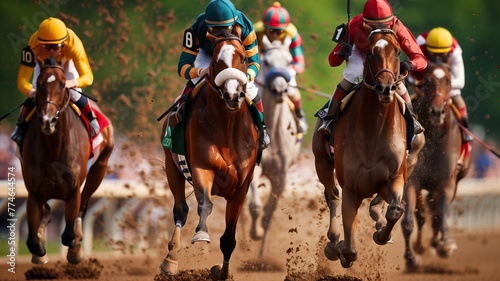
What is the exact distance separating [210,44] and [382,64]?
71.7 inches

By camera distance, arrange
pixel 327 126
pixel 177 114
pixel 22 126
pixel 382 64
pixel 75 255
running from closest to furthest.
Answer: pixel 382 64 < pixel 177 114 < pixel 327 126 < pixel 22 126 < pixel 75 255

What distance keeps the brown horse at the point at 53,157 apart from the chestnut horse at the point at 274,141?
3.10m

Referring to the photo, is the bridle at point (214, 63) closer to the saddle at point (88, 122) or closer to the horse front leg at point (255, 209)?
the saddle at point (88, 122)

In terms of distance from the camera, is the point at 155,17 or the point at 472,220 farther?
the point at 155,17

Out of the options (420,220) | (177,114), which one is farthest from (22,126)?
(420,220)

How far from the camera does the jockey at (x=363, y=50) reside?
957 centimetres

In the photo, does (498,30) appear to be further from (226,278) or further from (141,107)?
(226,278)

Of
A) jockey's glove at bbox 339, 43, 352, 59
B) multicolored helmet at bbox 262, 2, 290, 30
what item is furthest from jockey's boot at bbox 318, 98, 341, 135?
multicolored helmet at bbox 262, 2, 290, 30

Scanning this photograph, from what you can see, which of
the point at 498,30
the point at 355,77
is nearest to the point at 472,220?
the point at 498,30

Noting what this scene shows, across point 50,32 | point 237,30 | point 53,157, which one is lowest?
point 53,157

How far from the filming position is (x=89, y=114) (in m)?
11.2

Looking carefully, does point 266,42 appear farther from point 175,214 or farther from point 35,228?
point 35,228

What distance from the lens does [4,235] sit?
44.6 ft

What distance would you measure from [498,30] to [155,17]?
21.8 feet
